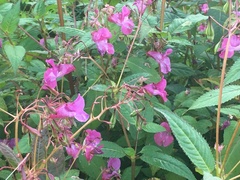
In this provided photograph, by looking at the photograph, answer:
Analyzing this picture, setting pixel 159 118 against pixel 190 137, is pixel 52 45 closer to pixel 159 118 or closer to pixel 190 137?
pixel 159 118

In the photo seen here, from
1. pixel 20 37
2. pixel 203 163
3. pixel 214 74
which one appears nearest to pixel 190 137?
pixel 203 163

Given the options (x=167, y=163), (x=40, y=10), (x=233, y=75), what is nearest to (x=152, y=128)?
(x=167, y=163)

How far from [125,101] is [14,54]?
0.33 metres

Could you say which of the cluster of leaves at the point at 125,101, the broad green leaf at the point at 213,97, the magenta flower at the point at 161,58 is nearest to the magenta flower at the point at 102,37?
the cluster of leaves at the point at 125,101

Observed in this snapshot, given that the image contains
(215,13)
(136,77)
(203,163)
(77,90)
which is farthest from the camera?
(215,13)

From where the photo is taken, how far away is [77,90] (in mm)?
1138

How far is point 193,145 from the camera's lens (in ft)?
2.51

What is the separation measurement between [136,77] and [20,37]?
0.47 m

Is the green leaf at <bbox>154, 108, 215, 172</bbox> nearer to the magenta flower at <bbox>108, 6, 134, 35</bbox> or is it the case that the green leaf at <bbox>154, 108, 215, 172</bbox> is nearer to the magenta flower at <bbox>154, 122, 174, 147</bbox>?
the magenta flower at <bbox>154, 122, 174, 147</bbox>

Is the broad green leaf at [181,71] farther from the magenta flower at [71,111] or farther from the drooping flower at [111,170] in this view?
the magenta flower at [71,111]

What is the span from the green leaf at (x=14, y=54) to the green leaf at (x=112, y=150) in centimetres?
24

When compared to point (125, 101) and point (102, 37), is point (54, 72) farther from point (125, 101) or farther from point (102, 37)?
point (125, 101)

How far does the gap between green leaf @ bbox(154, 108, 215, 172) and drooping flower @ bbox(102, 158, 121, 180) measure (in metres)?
0.21

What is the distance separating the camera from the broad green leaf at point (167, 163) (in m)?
0.86
